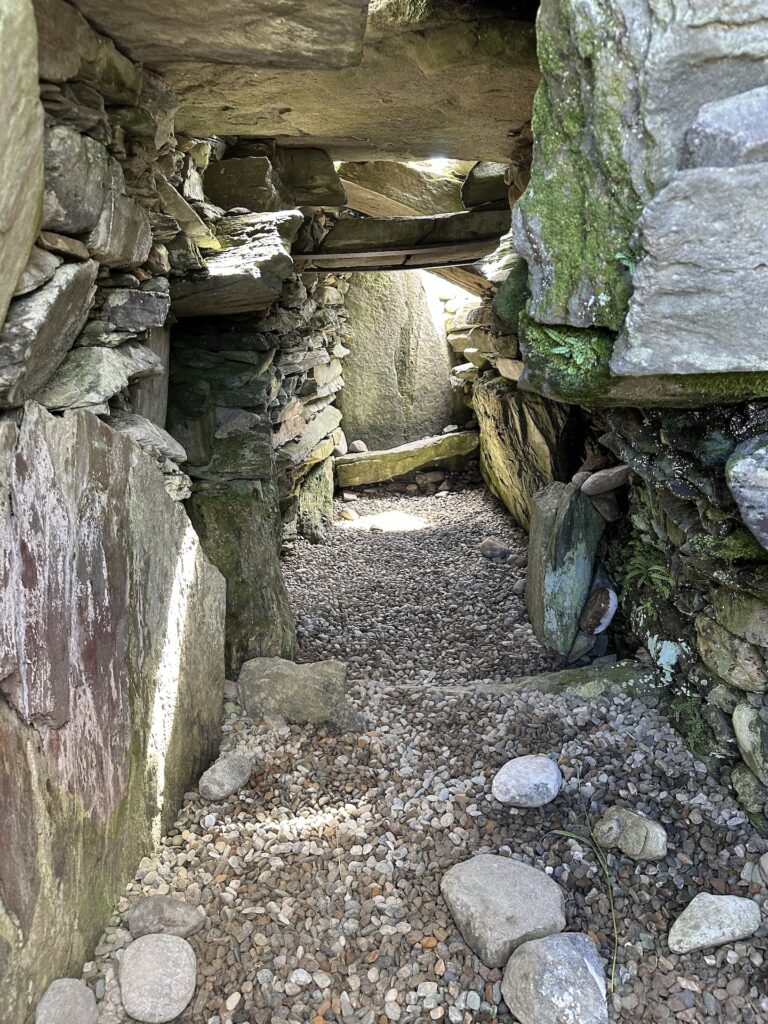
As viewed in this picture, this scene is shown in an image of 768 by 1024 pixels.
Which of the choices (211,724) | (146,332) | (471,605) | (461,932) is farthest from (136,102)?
(471,605)

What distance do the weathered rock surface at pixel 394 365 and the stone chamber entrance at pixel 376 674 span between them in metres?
5.96

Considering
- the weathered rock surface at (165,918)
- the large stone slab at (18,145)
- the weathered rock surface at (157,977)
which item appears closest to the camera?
the large stone slab at (18,145)

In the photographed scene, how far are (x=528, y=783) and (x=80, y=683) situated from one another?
2183mm

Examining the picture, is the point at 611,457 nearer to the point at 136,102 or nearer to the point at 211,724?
the point at 211,724

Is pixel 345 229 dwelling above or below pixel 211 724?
above

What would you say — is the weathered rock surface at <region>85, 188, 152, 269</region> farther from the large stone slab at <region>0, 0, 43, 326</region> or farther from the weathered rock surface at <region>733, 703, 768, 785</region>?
the weathered rock surface at <region>733, 703, 768, 785</region>

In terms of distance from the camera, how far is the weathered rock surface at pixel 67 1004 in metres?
2.54

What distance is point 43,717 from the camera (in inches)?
102

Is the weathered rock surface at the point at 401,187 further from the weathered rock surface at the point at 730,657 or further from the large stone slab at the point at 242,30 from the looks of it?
the weathered rock surface at the point at 730,657

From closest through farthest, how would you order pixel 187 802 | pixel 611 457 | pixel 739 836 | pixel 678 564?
pixel 739 836
pixel 187 802
pixel 678 564
pixel 611 457

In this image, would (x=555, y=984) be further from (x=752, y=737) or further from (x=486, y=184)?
(x=486, y=184)

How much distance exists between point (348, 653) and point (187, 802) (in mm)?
2704

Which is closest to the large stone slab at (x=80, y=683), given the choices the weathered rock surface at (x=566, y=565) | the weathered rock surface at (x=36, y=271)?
the weathered rock surface at (x=36, y=271)

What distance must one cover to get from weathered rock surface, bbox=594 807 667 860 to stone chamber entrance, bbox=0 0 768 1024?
0.08 feet
